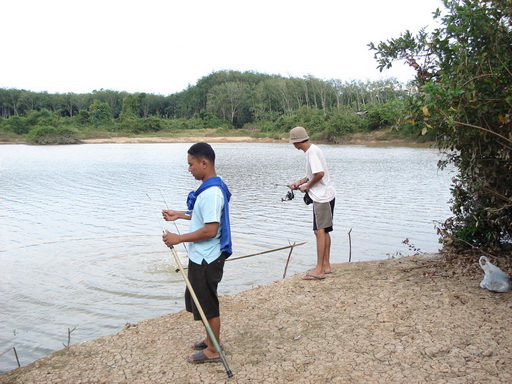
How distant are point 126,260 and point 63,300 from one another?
2.13m

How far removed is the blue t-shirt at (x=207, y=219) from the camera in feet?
12.5

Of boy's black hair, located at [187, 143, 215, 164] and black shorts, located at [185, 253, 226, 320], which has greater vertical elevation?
boy's black hair, located at [187, 143, 215, 164]

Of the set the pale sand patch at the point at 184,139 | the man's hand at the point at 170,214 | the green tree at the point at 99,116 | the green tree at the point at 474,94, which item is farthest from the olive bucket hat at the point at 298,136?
the green tree at the point at 99,116

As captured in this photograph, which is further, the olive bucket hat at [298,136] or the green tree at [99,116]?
the green tree at [99,116]

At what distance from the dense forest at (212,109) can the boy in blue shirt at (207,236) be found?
55.3 m

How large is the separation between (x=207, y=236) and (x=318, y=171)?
8.21 ft

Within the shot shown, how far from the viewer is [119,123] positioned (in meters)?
80.5

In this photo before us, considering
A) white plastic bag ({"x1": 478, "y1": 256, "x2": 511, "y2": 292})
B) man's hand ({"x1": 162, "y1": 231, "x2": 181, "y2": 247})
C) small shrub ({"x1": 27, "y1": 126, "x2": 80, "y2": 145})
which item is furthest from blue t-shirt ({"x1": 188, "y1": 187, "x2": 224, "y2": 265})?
small shrub ({"x1": 27, "y1": 126, "x2": 80, "y2": 145})

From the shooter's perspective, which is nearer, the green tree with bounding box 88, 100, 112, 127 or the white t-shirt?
the white t-shirt

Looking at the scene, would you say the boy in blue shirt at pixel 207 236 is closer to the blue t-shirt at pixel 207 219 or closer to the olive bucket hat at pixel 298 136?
the blue t-shirt at pixel 207 219

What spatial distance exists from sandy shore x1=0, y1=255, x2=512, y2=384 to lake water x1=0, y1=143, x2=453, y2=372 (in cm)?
120

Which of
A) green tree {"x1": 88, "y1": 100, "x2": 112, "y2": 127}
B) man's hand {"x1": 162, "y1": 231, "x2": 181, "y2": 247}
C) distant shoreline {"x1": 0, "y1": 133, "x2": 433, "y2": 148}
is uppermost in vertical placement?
green tree {"x1": 88, "y1": 100, "x2": 112, "y2": 127}

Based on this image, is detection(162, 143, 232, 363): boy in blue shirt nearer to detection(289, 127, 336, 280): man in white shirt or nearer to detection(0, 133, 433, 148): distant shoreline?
detection(289, 127, 336, 280): man in white shirt

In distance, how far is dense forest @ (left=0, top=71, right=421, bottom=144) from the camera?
66250 millimetres
